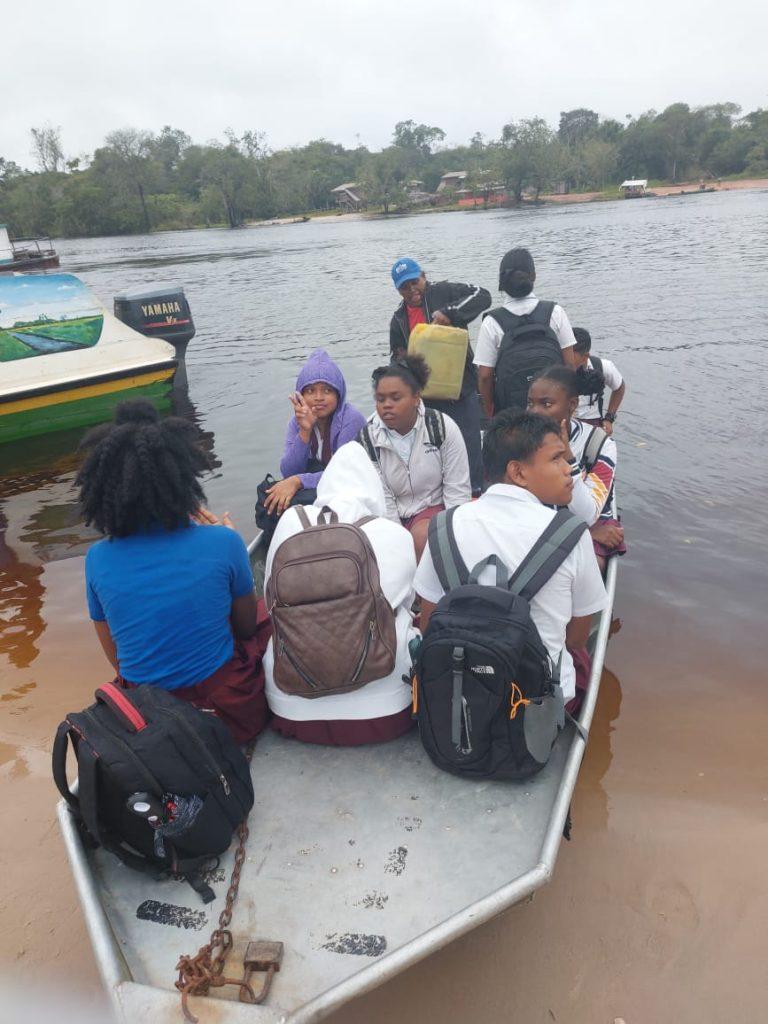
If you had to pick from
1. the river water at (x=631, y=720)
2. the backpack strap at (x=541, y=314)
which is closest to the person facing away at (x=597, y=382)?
the backpack strap at (x=541, y=314)

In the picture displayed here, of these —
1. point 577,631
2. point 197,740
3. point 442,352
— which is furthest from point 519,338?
point 197,740

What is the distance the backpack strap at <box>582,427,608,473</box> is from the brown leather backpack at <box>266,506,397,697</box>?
191 centimetres

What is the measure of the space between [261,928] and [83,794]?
659 mm

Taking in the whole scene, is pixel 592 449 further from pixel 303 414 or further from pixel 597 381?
pixel 303 414

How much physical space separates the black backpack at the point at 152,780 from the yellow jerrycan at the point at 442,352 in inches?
121

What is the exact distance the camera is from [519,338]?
4.86 metres

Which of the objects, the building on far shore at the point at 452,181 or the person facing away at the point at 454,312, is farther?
the building on far shore at the point at 452,181

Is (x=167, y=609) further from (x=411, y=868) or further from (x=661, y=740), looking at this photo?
(x=661, y=740)

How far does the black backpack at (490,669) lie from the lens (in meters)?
2.19

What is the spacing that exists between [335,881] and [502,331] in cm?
388

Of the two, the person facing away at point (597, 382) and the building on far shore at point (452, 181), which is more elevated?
the building on far shore at point (452, 181)

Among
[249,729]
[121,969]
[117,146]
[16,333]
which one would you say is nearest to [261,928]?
[121,969]

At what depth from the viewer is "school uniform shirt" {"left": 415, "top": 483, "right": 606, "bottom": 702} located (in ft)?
7.68

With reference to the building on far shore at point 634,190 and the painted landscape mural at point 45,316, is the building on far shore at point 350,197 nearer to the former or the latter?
the building on far shore at point 634,190
